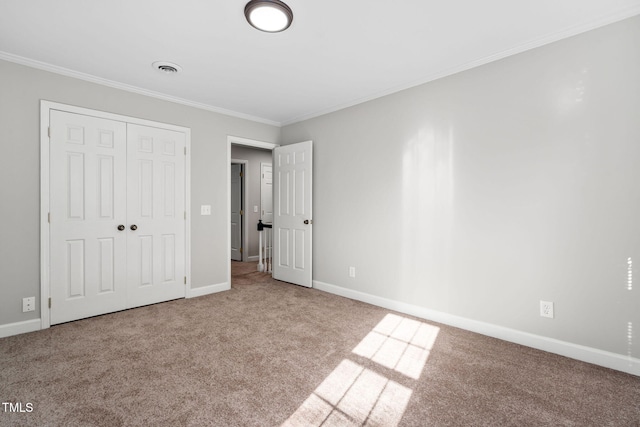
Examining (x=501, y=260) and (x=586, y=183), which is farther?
(x=501, y=260)

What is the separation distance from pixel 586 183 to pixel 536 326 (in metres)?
1.22

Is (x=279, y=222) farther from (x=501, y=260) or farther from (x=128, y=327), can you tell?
(x=501, y=260)

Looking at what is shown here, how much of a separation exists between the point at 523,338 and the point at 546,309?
1.05 feet

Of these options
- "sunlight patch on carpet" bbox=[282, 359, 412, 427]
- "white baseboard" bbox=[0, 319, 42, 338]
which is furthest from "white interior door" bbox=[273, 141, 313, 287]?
"white baseboard" bbox=[0, 319, 42, 338]

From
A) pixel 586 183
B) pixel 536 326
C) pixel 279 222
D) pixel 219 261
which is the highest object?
pixel 586 183

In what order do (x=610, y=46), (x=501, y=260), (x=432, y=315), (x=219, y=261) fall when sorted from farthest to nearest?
(x=219, y=261) < (x=432, y=315) < (x=501, y=260) < (x=610, y=46)

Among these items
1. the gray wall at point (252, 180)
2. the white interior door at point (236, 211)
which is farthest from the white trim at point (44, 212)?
the white interior door at point (236, 211)

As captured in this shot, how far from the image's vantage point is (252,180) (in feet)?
21.8

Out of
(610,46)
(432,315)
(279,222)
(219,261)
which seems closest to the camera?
(610,46)

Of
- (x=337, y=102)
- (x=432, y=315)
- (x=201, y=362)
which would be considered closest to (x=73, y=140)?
(x=201, y=362)

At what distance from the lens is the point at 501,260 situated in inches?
107

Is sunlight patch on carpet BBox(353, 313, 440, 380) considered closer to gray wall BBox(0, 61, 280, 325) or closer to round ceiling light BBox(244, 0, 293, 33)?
round ceiling light BBox(244, 0, 293, 33)

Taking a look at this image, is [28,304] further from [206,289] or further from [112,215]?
[206,289]

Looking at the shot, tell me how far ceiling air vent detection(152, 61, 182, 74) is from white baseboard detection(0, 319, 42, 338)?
8.85 feet
